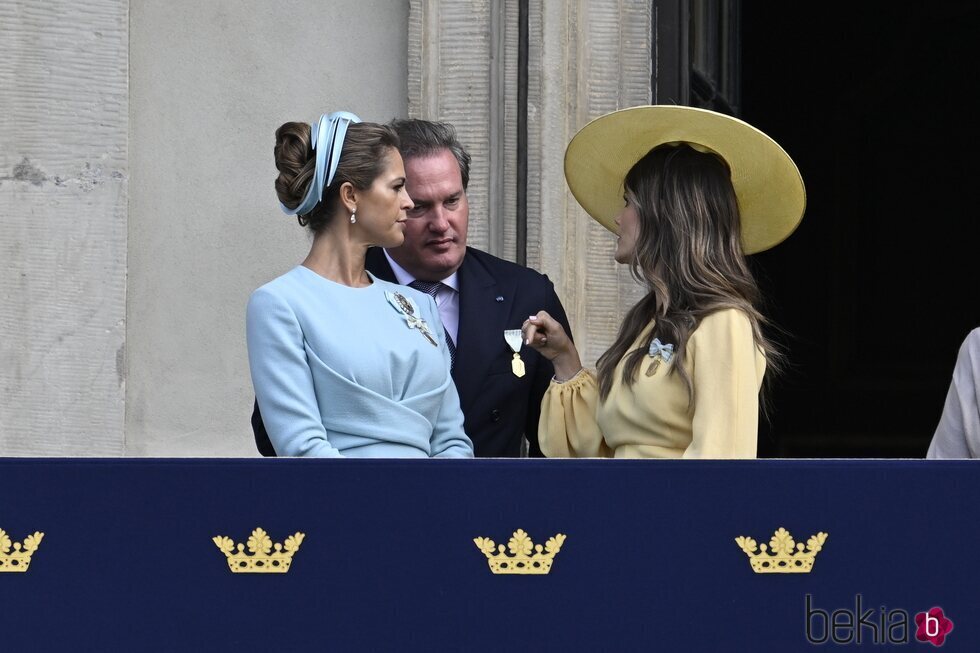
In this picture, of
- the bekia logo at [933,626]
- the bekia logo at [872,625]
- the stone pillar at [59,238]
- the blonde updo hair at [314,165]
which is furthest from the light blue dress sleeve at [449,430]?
the stone pillar at [59,238]

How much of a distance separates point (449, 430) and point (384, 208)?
1.66ft

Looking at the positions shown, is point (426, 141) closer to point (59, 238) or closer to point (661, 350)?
point (661, 350)

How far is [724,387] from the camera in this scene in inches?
136

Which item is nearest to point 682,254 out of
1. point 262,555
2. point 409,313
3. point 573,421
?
point 573,421

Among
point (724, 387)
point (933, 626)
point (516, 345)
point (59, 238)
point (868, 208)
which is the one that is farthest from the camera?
point (868, 208)

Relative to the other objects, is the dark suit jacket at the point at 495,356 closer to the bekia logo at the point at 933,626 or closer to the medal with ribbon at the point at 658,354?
the medal with ribbon at the point at 658,354

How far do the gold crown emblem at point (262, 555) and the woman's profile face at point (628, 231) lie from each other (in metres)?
1.03

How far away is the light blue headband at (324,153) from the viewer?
3709mm

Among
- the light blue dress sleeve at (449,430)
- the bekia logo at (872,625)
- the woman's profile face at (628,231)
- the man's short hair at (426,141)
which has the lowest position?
the bekia logo at (872,625)

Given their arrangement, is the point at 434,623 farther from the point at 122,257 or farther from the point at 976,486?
the point at 122,257

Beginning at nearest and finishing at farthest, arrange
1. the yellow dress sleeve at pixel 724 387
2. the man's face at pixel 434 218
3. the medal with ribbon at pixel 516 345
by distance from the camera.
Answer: the yellow dress sleeve at pixel 724 387
the medal with ribbon at pixel 516 345
the man's face at pixel 434 218

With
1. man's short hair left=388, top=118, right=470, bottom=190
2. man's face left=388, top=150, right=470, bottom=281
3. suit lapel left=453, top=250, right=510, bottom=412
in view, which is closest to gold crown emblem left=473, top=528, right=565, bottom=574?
suit lapel left=453, top=250, right=510, bottom=412

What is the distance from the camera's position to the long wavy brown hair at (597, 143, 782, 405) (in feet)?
11.8

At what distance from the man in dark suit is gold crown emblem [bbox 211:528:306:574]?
42.8 inches
